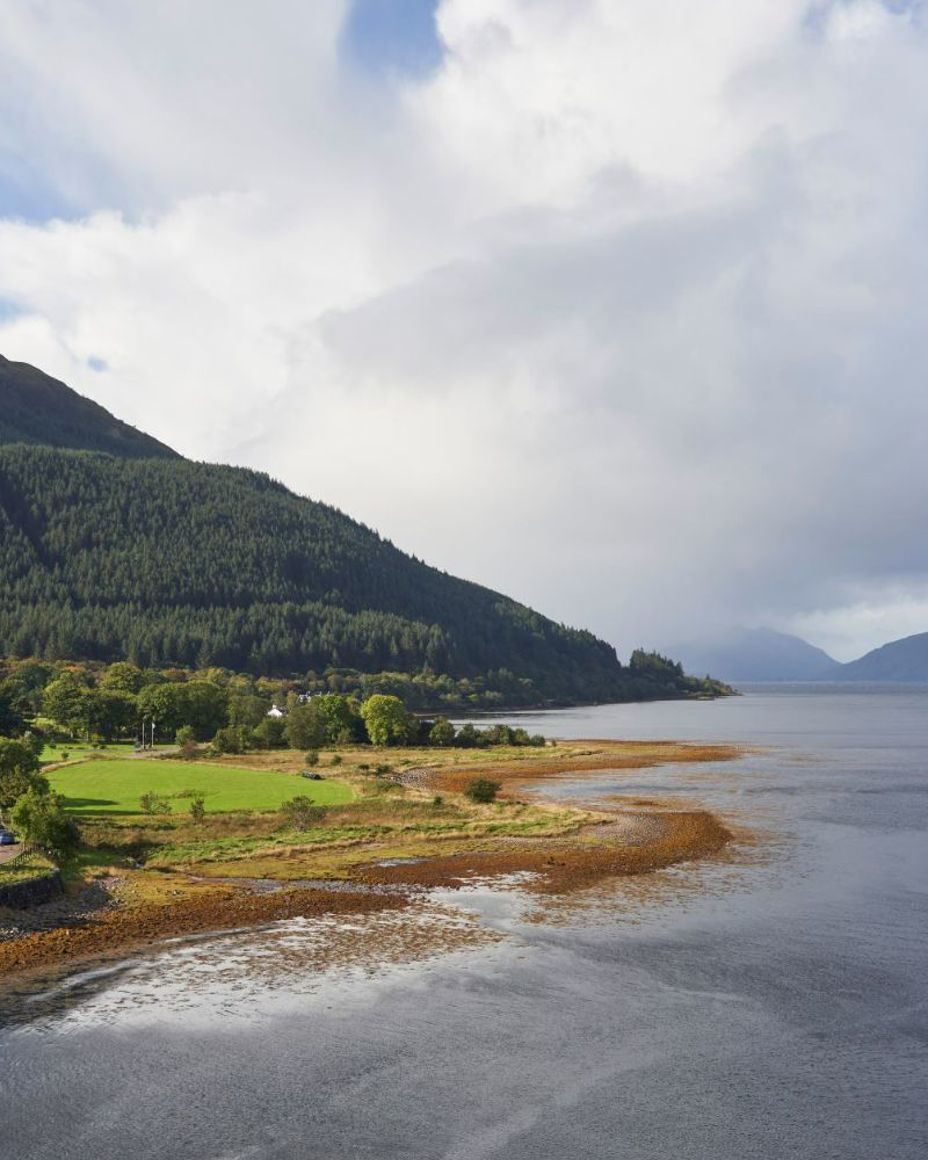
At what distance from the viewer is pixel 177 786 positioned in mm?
104688

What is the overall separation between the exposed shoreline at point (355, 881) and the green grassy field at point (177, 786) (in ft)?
86.5

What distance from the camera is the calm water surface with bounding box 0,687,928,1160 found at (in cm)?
2703

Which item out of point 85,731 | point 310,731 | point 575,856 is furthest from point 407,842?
point 85,731

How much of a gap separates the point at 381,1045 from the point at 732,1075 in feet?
40.6

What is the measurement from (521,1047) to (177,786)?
7997 cm

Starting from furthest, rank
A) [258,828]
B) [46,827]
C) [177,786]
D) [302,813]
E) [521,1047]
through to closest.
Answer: [177,786]
[302,813]
[258,828]
[46,827]
[521,1047]

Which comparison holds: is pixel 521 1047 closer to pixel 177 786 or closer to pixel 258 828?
pixel 258 828

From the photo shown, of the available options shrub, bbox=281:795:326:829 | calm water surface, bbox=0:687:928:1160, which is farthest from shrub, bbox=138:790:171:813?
calm water surface, bbox=0:687:928:1160

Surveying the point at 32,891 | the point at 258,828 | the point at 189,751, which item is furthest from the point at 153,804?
the point at 189,751

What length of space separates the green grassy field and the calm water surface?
1886 inches

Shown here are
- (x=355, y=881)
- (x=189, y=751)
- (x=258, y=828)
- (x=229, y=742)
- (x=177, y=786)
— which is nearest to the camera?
(x=355, y=881)

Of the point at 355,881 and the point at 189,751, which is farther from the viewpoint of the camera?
the point at 189,751

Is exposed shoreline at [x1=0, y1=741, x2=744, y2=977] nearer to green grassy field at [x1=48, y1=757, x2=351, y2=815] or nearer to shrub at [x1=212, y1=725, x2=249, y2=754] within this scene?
green grassy field at [x1=48, y1=757, x2=351, y2=815]

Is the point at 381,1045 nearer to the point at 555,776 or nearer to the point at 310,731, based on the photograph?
the point at 555,776
